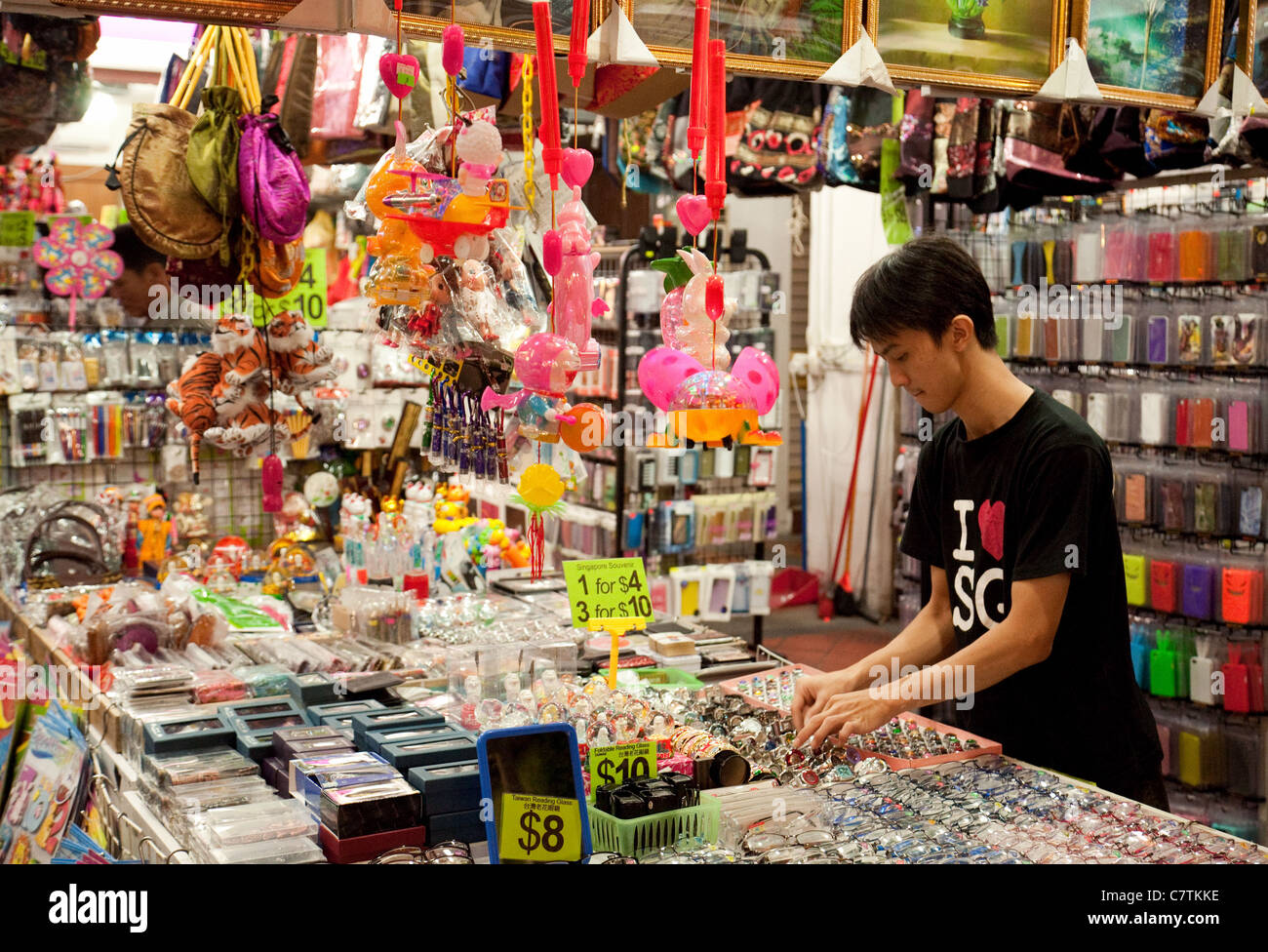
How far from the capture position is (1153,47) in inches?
136

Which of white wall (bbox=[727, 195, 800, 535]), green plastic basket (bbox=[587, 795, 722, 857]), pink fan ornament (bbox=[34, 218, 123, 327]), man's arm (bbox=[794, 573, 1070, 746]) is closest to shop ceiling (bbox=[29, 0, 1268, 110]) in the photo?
man's arm (bbox=[794, 573, 1070, 746])

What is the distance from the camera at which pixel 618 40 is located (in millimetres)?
2848

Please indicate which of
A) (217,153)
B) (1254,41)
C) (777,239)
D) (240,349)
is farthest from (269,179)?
(777,239)

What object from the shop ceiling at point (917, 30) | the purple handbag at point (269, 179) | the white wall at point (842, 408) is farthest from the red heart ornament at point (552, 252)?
the white wall at point (842, 408)

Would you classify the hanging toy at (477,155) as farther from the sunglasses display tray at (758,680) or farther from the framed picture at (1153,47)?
the framed picture at (1153,47)

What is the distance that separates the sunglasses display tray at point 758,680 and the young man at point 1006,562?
7.6 inches

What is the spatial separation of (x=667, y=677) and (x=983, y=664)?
3.86ft

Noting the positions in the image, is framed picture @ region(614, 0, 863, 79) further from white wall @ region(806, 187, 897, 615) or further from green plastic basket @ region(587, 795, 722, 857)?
white wall @ region(806, 187, 897, 615)

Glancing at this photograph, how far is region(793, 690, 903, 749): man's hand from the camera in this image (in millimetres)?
2430

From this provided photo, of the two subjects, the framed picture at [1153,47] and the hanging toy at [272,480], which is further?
the hanging toy at [272,480]

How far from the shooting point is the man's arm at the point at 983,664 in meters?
2.44

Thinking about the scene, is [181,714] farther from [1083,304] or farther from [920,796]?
[1083,304]
